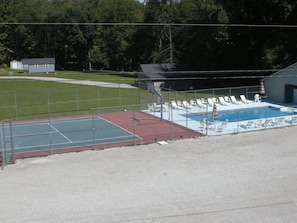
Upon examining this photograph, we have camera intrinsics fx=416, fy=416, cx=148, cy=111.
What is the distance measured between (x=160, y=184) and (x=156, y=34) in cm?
6501

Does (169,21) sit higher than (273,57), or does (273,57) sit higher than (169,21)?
(169,21)

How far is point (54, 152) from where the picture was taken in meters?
24.5

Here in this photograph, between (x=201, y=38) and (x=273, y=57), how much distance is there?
53.1 feet

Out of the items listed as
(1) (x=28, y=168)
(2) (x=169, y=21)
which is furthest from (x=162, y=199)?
(2) (x=169, y=21)

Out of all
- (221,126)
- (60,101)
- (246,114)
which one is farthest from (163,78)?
(221,126)

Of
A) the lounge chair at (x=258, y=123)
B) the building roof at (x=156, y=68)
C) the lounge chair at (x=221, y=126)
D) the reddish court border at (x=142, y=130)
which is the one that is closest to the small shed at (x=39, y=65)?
the building roof at (x=156, y=68)

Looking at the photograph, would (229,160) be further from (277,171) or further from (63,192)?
(63,192)

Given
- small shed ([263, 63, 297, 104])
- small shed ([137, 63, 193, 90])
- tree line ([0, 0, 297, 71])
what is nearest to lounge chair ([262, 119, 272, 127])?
tree line ([0, 0, 297, 71])

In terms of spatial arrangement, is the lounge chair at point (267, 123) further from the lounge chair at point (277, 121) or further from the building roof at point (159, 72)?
the building roof at point (159, 72)

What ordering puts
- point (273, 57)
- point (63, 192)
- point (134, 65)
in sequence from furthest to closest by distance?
point (134, 65), point (273, 57), point (63, 192)

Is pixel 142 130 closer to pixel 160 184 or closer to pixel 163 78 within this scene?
pixel 160 184

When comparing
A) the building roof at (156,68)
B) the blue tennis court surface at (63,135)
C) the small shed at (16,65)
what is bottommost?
the blue tennis court surface at (63,135)

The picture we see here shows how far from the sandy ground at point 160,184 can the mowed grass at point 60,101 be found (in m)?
9.47

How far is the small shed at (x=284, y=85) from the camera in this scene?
1613 inches
